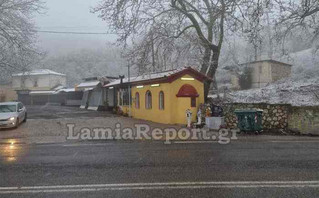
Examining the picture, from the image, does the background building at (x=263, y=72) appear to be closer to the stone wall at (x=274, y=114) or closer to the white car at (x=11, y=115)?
the stone wall at (x=274, y=114)

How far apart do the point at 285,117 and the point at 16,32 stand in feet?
69.9

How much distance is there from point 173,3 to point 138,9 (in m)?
2.70

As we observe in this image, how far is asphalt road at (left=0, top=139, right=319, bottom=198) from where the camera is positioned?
594 centimetres

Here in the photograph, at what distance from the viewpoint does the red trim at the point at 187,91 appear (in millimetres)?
20047

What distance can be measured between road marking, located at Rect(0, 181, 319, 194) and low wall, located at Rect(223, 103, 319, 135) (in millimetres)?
10136

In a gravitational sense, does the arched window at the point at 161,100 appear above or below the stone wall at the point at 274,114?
above

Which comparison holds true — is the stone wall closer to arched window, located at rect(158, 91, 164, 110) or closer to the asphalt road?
the asphalt road

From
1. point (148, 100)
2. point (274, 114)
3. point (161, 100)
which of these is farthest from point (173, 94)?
point (274, 114)

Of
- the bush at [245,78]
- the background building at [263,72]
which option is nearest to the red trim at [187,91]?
the bush at [245,78]

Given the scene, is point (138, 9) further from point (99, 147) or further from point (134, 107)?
point (99, 147)

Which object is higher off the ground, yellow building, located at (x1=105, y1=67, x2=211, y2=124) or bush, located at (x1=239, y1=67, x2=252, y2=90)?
bush, located at (x1=239, y1=67, x2=252, y2=90)

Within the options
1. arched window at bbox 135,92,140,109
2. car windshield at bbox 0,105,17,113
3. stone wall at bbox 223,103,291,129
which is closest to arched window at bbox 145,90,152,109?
arched window at bbox 135,92,140,109

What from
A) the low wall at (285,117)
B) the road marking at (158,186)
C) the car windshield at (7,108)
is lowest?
the road marking at (158,186)

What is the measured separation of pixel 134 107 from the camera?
26.1 meters
